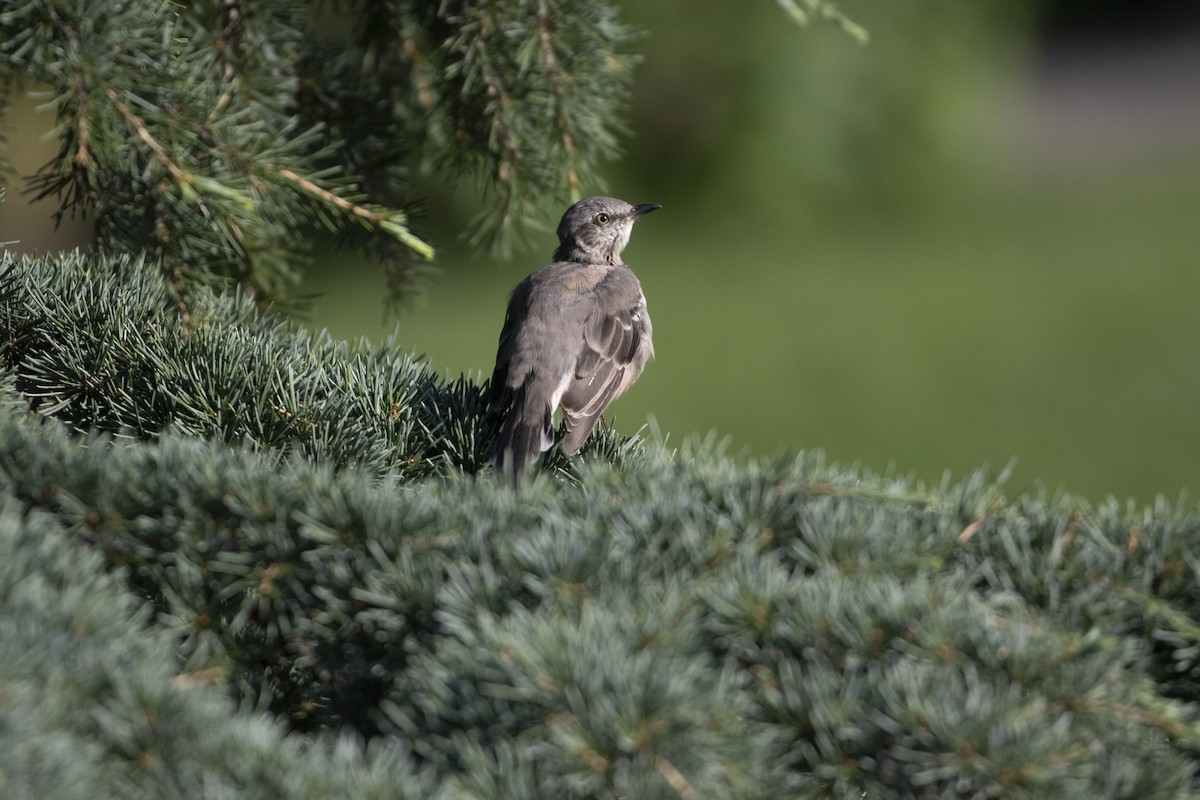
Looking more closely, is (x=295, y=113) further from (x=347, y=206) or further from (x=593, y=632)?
(x=593, y=632)

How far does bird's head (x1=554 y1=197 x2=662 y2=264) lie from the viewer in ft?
17.9

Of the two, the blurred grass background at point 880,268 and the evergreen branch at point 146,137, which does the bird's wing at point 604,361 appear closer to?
the evergreen branch at point 146,137

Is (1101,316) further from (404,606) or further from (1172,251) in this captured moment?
(404,606)

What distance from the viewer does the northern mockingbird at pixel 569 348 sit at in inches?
156

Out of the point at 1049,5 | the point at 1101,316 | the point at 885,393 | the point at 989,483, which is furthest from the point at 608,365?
the point at 1049,5

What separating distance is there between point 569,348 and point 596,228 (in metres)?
1.25

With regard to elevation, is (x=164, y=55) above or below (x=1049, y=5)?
below

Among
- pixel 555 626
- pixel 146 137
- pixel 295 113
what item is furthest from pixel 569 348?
pixel 555 626

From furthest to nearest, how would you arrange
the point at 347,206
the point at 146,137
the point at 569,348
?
the point at 569,348, the point at 347,206, the point at 146,137

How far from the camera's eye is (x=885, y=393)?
11359 millimetres

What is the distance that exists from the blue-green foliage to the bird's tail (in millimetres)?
758

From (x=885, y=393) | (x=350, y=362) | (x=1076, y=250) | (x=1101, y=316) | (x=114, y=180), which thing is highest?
(x=1076, y=250)

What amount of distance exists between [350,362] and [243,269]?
3.37 ft

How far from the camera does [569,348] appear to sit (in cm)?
439
